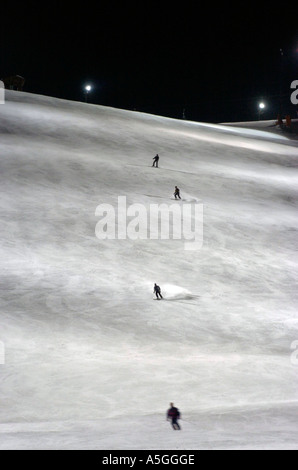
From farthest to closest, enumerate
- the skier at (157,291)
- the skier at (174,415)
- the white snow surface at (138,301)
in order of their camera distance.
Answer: the skier at (157,291)
the white snow surface at (138,301)
the skier at (174,415)

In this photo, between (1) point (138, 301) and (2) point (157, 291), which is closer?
(1) point (138, 301)

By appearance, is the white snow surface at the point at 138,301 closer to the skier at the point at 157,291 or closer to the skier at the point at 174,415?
the skier at the point at 174,415

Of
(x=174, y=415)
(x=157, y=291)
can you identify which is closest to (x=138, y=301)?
(x=157, y=291)

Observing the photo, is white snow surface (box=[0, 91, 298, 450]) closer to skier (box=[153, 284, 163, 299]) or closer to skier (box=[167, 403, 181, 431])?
skier (box=[167, 403, 181, 431])

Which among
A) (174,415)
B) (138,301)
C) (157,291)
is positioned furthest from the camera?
(157,291)

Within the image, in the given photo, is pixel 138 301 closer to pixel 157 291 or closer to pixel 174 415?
pixel 157 291

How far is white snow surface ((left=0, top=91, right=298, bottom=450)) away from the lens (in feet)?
40.1

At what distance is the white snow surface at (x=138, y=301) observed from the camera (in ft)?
40.1

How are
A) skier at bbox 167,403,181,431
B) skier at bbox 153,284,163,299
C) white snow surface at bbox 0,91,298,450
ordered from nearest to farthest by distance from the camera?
skier at bbox 167,403,181,431
white snow surface at bbox 0,91,298,450
skier at bbox 153,284,163,299

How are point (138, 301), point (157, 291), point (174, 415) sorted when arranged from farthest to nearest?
1. point (157, 291)
2. point (138, 301)
3. point (174, 415)

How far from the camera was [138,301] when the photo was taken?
1991 cm

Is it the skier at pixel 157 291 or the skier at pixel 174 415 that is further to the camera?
the skier at pixel 157 291

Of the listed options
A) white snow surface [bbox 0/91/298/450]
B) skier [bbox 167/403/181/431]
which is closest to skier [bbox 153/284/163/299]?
white snow surface [bbox 0/91/298/450]

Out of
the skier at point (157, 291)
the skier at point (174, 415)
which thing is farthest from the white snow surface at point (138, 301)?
the skier at point (157, 291)
